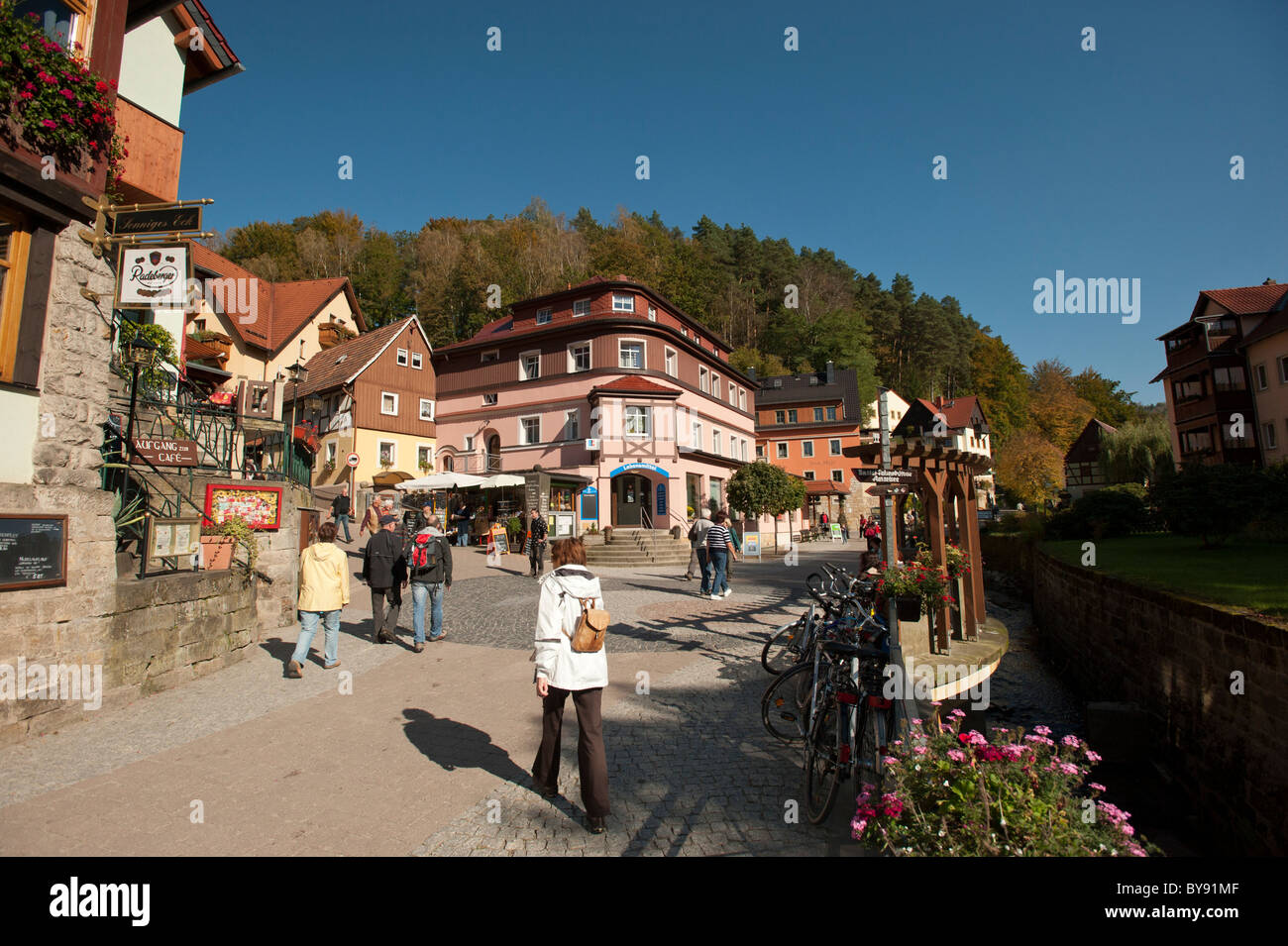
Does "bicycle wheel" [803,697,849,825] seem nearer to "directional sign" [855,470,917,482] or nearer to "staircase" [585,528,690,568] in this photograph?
"directional sign" [855,470,917,482]

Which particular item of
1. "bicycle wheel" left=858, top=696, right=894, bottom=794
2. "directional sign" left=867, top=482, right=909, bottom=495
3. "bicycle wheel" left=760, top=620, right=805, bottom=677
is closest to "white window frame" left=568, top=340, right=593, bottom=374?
"directional sign" left=867, top=482, right=909, bottom=495

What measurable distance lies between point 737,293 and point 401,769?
61.9 m

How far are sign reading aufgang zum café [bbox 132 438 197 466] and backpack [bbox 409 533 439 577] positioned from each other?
315cm

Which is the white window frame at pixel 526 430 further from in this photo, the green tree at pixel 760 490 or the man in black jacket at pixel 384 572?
the man in black jacket at pixel 384 572

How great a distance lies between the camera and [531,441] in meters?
31.6

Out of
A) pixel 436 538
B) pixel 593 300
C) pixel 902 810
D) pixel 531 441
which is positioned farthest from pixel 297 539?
pixel 593 300

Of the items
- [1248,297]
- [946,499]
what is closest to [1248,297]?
[1248,297]

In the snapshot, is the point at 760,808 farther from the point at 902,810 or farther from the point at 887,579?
the point at 887,579

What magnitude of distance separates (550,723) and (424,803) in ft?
3.36

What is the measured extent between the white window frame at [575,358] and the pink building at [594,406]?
5cm

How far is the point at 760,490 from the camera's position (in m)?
30.3

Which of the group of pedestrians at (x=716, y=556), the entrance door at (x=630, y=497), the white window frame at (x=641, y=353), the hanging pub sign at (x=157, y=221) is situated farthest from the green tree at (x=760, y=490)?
the hanging pub sign at (x=157, y=221)

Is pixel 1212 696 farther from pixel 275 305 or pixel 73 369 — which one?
pixel 275 305

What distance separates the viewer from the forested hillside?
45.9 meters
